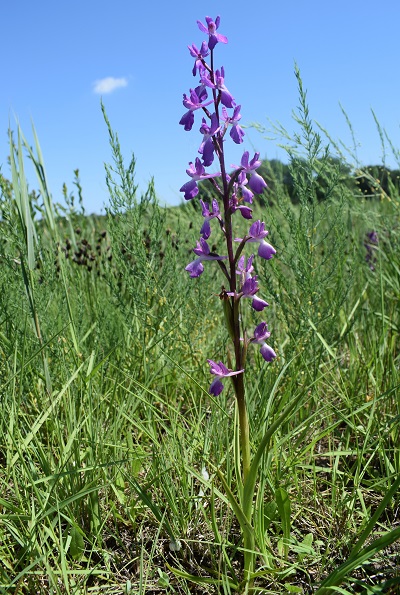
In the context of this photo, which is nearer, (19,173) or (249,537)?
(249,537)

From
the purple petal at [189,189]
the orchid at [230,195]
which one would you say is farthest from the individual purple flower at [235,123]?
the purple petal at [189,189]

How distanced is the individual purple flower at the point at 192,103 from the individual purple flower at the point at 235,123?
6cm

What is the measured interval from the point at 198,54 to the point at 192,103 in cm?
15

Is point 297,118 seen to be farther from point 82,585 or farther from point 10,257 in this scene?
point 82,585

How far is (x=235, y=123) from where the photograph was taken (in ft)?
5.12

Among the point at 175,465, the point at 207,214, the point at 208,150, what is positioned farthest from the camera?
the point at 175,465

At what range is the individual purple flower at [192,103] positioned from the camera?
1.54m

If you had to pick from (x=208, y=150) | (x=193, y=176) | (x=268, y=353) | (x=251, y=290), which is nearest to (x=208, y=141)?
(x=208, y=150)

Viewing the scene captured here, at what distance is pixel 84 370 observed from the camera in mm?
2461

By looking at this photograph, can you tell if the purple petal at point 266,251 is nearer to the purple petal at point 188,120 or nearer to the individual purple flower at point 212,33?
the purple petal at point 188,120

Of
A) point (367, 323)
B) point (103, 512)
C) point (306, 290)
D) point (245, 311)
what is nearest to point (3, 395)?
point (103, 512)

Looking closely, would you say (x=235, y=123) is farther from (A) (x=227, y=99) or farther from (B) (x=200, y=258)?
(B) (x=200, y=258)

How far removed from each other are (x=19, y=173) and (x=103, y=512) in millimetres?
1343

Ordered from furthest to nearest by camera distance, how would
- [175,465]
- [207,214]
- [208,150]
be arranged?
1. [175,465]
2. [207,214]
3. [208,150]
